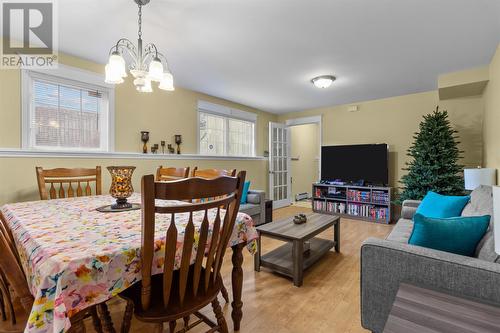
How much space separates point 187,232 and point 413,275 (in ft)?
3.46

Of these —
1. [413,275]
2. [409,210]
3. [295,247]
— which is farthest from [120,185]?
[409,210]

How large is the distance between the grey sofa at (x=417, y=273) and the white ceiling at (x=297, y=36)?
5.85ft

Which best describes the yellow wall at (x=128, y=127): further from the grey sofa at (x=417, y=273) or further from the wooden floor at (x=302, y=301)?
the grey sofa at (x=417, y=273)

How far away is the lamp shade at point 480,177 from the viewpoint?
96.4 inches

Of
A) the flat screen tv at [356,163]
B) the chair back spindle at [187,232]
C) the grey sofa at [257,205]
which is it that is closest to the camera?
the chair back spindle at [187,232]

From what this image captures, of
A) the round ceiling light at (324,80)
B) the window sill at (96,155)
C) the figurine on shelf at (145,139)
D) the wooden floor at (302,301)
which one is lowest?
the wooden floor at (302,301)

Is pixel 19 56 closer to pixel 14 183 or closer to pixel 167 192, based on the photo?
pixel 14 183

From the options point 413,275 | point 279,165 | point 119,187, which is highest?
point 279,165

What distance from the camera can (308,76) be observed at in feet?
11.0

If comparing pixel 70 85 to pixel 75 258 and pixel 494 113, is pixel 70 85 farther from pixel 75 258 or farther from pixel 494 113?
pixel 494 113

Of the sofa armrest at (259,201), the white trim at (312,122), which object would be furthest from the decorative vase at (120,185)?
the white trim at (312,122)

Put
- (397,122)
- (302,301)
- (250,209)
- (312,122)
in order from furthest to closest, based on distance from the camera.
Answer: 1. (312,122)
2. (397,122)
3. (250,209)
4. (302,301)

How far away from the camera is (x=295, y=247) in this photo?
6.81ft

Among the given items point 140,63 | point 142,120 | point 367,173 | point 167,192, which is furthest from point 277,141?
point 167,192
